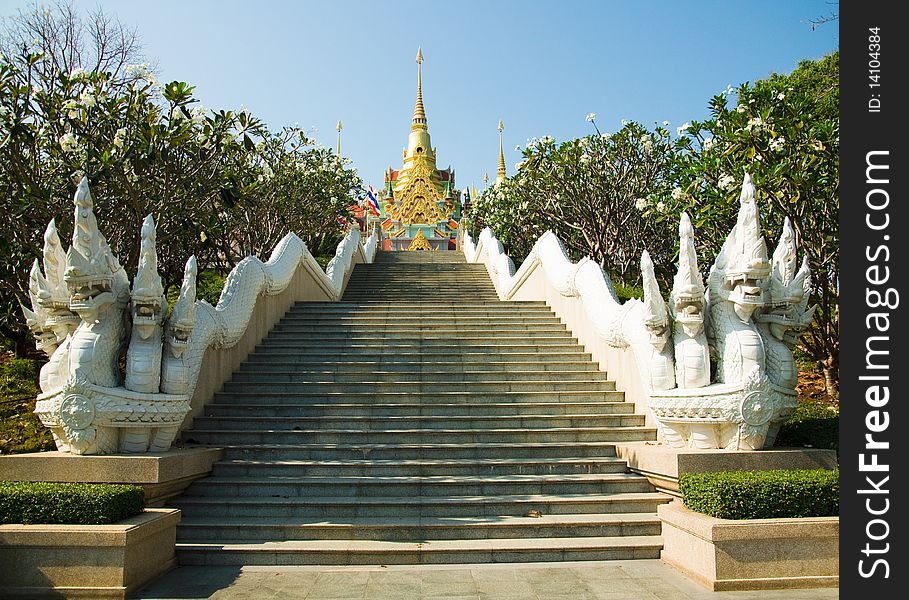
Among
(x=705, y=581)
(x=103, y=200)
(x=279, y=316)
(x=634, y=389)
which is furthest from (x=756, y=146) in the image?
(x=103, y=200)

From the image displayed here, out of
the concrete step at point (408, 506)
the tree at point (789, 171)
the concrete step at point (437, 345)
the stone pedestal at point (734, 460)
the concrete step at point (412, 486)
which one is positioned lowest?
the concrete step at point (408, 506)

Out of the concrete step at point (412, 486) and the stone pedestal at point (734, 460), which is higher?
the stone pedestal at point (734, 460)

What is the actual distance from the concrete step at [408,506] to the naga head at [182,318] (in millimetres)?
1527

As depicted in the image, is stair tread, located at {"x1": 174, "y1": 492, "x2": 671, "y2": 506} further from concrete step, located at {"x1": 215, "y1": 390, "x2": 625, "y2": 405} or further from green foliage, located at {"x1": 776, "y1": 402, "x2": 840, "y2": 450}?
concrete step, located at {"x1": 215, "y1": 390, "x2": 625, "y2": 405}

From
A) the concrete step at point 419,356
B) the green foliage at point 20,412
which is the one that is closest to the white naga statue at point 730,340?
the concrete step at point 419,356

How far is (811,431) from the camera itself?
7.96 metres

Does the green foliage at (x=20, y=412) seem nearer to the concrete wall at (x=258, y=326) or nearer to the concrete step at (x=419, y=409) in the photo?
the concrete wall at (x=258, y=326)

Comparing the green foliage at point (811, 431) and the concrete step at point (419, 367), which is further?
the concrete step at point (419, 367)

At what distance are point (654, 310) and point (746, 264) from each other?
97 centimetres

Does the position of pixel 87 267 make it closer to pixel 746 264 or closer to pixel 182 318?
pixel 182 318

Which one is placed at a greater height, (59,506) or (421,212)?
(421,212)

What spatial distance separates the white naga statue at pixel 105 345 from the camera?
6.42 meters

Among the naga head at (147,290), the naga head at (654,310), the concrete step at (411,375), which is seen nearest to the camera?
the naga head at (147,290)

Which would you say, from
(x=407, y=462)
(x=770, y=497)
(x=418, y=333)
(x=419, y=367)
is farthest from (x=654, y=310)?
(x=418, y=333)
